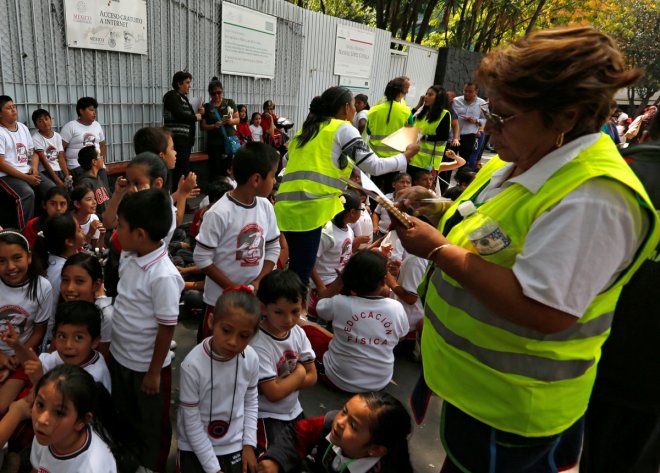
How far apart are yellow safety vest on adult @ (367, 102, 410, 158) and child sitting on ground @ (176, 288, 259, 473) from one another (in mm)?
3617

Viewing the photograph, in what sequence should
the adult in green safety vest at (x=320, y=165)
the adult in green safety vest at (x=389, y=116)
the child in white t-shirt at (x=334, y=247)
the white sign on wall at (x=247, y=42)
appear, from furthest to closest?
1. the white sign on wall at (x=247, y=42)
2. the adult in green safety vest at (x=389, y=116)
3. the child in white t-shirt at (x=334, y=247)
4. the adult in green safety vest at (x=320, y=165)

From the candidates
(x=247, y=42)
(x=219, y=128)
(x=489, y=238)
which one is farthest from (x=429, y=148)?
(x=489, y=238)

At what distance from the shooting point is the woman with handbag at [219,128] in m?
6.42

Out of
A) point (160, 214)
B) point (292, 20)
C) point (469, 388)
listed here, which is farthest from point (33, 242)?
point (292, 20)

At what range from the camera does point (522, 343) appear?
1.06m

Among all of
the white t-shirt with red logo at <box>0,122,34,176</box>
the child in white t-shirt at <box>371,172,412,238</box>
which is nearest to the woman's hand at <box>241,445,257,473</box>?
the child in white t-shirt at <box>371,172,412,238</box>

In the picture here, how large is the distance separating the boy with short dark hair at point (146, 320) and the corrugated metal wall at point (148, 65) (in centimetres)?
365

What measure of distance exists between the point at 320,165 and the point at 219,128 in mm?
4043

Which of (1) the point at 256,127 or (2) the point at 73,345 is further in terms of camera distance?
(1) the point at 256,127

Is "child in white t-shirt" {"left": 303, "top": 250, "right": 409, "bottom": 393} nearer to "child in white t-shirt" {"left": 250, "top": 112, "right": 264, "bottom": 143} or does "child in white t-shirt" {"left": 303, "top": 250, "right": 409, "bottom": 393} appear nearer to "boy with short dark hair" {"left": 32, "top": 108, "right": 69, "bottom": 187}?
"boy with short dark hair" {"left": 32, "top": 108, "right": 69, "bottom": 187}

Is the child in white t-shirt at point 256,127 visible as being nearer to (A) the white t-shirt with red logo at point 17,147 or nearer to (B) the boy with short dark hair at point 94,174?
(B) the boy with short dark hair at point 94,174

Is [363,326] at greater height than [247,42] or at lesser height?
lesser

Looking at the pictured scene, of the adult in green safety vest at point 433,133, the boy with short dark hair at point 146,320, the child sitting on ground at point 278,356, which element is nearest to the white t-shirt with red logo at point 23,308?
the boy with short dark hair at point 146,320

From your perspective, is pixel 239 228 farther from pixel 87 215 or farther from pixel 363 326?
pixel 87 215
